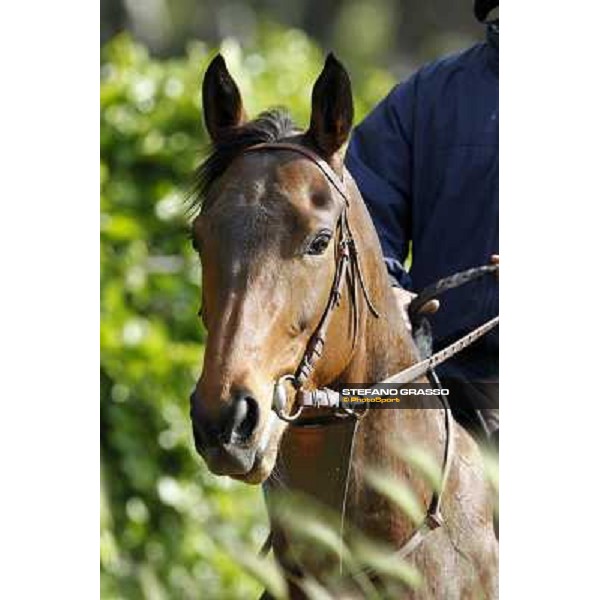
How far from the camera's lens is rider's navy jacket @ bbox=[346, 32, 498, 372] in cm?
423

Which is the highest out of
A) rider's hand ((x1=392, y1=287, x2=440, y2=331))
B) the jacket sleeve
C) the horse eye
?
the jacket sleeve

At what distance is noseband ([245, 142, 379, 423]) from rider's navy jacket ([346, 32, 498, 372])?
0.62m

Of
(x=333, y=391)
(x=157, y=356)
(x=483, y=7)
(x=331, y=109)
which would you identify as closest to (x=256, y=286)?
(x=333, y=391)

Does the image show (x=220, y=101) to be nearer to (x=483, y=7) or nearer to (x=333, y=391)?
(x=333, y=391)

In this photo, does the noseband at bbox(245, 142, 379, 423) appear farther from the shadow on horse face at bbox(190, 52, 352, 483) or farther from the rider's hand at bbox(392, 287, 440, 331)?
the rider's hand at bbox(392, 287, 440, 331)

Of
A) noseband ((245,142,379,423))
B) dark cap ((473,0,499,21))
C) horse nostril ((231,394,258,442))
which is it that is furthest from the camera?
dark cap ((473,0,499,21))

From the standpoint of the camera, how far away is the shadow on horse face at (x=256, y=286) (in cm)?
328

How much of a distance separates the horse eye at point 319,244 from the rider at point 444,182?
711 mm

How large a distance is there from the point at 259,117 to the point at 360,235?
36cm

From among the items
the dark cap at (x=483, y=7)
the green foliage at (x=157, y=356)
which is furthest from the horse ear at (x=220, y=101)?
the green foliage at (x=157, y=356)

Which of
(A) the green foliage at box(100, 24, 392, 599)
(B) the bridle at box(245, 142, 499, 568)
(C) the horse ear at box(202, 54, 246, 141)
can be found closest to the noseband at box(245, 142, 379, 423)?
(B) the bridle at box(245, 142, 499, 568)

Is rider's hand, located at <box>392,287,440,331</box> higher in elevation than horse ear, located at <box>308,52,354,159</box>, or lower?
lower

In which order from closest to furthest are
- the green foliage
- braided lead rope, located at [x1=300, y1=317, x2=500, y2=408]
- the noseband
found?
the noseband → braided lead rope, located at [x1=300, y1=317, x2=500, y2=408] → the green foliage
